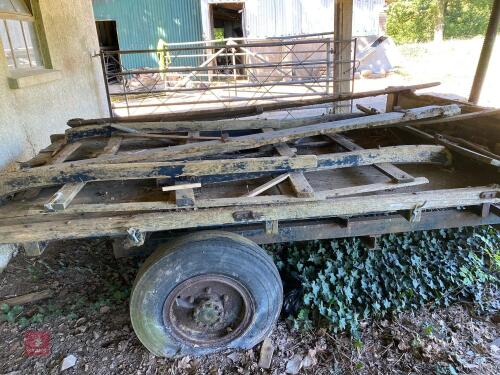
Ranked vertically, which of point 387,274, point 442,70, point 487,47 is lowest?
point 387,274

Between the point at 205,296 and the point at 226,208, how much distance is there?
680 mm

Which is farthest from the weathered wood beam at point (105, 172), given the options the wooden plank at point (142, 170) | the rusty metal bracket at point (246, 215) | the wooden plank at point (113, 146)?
the wooden plank at point (113, 146)

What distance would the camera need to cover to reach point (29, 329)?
117 inches

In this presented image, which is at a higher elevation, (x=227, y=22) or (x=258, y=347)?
(x=227, y=22)

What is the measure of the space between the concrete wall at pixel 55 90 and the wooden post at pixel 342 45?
4.56 meters

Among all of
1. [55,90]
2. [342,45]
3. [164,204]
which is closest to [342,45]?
[342,45]

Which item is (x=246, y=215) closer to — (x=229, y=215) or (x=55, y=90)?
(x=229, y=215)

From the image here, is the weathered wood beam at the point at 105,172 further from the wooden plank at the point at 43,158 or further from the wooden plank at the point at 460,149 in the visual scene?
the wooden plank at the point at 460,149

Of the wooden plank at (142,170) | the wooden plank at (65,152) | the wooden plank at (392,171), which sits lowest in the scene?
the wooden plank at (392,171)

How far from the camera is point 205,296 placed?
8.44ft

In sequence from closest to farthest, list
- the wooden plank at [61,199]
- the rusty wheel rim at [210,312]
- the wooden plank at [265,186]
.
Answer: the wooden plank at [61,199] < the wooden plank at [265,186] < the rusty wheel rim at [210,312]

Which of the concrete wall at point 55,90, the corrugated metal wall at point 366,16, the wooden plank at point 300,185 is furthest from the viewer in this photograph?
the corrugated metal wall at point 366,16

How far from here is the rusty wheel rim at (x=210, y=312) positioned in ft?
8.29

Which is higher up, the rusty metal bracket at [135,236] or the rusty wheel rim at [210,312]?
the rusty metal bracket at [135,236]
